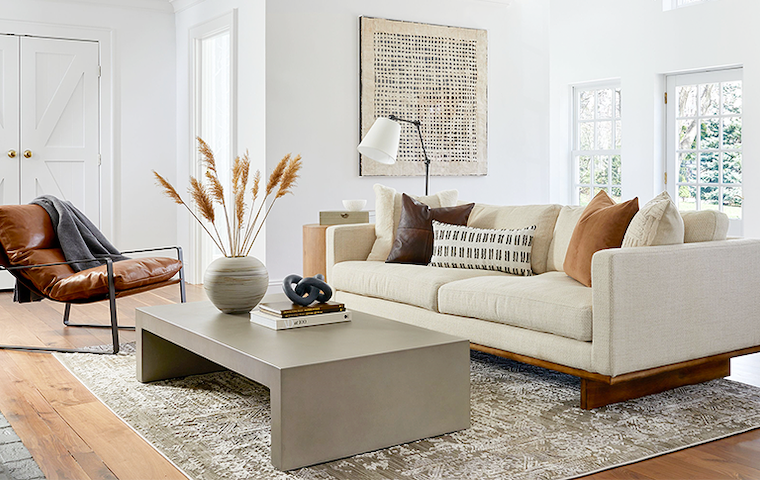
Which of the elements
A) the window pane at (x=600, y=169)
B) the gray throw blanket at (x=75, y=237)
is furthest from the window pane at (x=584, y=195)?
the gray throw blanket at (x=75, y=237)

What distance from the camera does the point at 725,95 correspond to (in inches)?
254

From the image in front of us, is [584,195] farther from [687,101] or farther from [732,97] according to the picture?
[732,97]

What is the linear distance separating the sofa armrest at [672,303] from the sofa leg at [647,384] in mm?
105

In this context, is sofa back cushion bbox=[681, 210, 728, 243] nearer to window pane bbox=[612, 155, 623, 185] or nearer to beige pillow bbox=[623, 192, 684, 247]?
beige pillow bbox=[623, 192, 684, 247]

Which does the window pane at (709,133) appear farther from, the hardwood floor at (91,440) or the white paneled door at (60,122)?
the white paneled door at (60,122)

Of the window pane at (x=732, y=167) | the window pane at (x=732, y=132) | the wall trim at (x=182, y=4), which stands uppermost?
the wall trim at (x=182, y=4)

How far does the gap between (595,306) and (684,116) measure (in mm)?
4792

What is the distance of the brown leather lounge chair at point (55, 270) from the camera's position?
150 inches

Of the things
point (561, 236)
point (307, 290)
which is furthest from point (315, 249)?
point (307, 290)

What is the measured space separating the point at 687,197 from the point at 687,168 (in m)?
0.27

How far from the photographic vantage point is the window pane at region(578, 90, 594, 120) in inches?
311

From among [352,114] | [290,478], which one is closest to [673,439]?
[290,478]

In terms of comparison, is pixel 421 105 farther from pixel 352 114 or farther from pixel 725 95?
pixel 725 95

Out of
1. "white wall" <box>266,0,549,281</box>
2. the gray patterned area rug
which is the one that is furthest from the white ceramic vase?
"white wall" <box>266,0,549,281</box>
